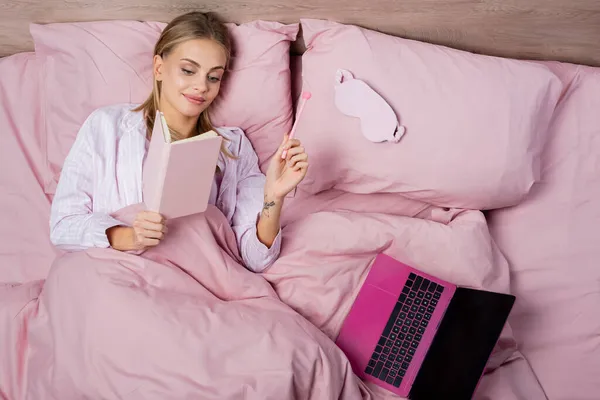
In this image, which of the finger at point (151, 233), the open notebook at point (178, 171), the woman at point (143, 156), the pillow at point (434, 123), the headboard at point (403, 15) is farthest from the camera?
the headboard at point (403, 15)

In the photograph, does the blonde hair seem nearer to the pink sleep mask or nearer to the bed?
the bed

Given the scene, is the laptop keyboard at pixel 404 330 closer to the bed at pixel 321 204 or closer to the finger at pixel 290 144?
the bed at pixel 321 204

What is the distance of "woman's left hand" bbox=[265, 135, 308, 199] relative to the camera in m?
1.24

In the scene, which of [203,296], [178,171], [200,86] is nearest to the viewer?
[178,171]

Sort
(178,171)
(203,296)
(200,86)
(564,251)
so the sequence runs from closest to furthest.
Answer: (178,171)
(203,296)
(200,86)
(564,251)

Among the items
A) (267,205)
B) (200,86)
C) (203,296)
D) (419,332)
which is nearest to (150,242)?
(203,296)

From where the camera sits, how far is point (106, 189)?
1312 millimetres

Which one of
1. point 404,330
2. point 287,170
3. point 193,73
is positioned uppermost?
point 193,73

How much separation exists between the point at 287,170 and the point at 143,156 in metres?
0.32

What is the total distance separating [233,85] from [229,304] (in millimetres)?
542

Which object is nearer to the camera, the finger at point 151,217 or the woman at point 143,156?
the finger at point 151,217

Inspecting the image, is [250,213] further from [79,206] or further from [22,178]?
[22,178]

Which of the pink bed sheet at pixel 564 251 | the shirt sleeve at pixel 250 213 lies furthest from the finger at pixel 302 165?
the pink bed sheet at pixel 564 251

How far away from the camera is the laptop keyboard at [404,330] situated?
1255mm
